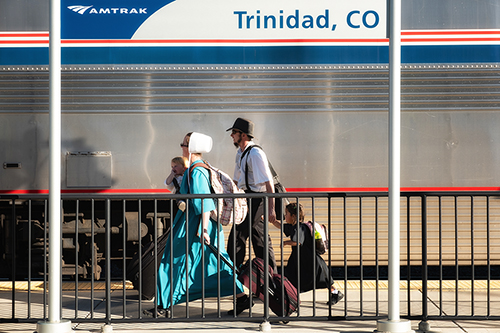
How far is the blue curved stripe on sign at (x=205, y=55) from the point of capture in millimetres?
6547

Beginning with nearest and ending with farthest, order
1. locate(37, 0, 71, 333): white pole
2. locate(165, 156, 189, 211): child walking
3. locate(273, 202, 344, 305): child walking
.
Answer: locate(37, 0, 71, 333): white pole
locate(273, 202, 344, 305): child walking
locate(165, 156, 189, 211): child walking

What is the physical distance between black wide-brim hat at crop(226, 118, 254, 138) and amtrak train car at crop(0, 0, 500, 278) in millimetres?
263

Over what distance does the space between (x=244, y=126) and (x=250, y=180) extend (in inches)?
21.9

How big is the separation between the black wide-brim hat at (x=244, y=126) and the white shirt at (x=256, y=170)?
11cm

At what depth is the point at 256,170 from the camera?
6098mm

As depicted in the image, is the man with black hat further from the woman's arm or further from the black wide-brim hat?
the woman's arm

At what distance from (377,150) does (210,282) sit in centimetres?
242

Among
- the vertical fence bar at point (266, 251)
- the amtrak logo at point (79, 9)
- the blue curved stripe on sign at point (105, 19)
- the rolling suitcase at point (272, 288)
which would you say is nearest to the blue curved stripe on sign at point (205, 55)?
the blue curved stripe on sign at point (105, 19)

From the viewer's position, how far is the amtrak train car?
21.5ft

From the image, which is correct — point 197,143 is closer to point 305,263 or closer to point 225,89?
point 225,89

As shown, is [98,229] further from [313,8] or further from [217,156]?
[313,8]

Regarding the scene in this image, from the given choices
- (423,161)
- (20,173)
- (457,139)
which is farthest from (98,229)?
(457,139)

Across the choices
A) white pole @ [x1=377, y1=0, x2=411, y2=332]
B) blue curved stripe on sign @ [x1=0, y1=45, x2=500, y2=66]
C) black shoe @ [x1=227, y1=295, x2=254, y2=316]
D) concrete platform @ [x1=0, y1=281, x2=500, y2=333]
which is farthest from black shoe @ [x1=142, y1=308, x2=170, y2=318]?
blue curved stripe on sign @ [x1=0, y1=45, x2=500, y2=66]

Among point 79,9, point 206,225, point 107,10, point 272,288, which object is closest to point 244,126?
point 206,225
